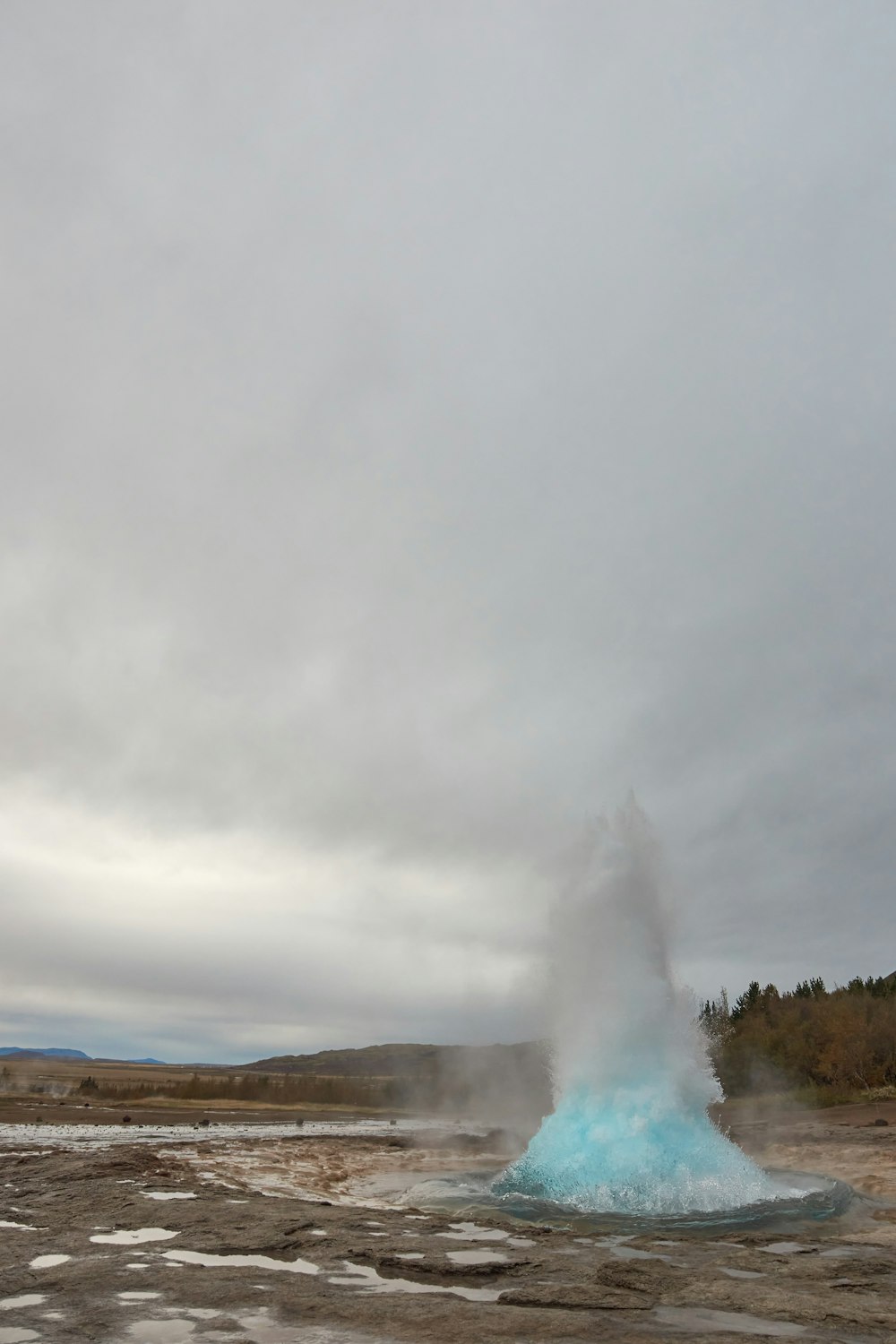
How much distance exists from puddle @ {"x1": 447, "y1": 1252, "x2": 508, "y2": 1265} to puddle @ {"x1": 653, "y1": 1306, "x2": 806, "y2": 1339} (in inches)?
109

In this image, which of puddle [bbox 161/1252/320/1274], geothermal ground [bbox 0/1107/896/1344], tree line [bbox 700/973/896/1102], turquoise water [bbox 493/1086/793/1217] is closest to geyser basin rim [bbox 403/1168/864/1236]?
turquoise water [bbox 493/1086/793/1217]

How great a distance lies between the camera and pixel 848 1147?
27094mm

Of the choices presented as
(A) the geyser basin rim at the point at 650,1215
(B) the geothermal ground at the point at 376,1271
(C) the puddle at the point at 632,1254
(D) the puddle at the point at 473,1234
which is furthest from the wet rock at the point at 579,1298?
(A) the geyser basin rim at the point at 650,1215

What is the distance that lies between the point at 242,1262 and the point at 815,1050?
5819 centimetres

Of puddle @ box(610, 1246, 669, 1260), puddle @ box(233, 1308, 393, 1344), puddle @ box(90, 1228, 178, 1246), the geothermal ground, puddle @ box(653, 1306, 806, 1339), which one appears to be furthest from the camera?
puddle @ box(90, 1228, 178, 1246)

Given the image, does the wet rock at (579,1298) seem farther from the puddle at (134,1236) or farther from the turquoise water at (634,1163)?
the turquoise water at (634,1163)

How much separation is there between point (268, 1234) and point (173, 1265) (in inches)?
83.7

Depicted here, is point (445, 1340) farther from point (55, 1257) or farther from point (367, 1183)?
point (367, 1183)

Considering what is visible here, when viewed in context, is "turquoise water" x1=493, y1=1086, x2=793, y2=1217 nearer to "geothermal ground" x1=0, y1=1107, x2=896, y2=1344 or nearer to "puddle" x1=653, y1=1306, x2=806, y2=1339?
"geothermal ground" x1=0, y1=1107, x2=896, y2=1344

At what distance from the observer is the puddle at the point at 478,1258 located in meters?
10.5

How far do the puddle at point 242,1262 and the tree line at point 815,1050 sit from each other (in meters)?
40.9

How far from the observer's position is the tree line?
Result: 54344 millimetres

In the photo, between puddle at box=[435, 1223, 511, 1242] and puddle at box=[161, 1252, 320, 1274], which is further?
puddle at box=[435, 1223, 511, 1242]

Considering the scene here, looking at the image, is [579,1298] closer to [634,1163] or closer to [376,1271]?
[376,1271]
